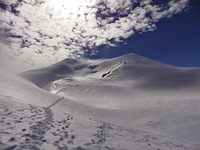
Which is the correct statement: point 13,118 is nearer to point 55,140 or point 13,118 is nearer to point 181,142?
point 55,140

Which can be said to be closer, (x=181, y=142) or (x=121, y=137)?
(x=121, y=137)

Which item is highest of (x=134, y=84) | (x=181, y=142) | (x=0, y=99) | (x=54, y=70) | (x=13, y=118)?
(x=54, y=70)

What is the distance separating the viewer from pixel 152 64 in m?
76.9

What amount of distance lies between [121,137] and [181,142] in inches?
153

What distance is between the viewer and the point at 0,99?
13.2m

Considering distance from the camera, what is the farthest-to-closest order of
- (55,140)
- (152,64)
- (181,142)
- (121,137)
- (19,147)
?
(152,64) → (181,142) → (121,137) → (55,140) → (19,147)

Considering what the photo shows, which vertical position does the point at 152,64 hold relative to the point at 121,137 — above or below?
above

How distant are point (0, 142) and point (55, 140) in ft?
7.48

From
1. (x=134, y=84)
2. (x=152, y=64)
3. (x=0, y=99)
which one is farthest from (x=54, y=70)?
(x=0, y=99)

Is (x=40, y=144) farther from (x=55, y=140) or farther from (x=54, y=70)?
(x=54, y=70)

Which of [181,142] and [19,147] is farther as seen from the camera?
[181,142]

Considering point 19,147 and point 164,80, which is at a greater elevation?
point 164,80

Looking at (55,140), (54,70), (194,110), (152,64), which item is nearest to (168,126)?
(194,110)

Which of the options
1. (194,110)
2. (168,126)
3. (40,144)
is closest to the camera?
(40,144)
